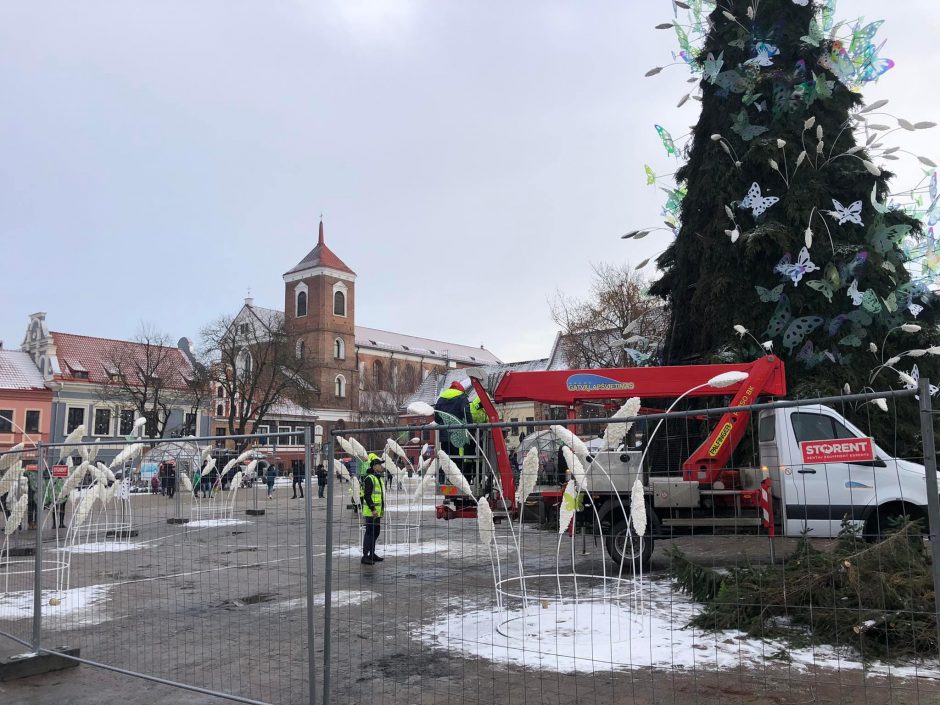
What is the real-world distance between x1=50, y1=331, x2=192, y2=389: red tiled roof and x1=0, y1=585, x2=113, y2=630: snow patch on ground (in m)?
Answer: 50.2

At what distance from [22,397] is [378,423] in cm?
3021

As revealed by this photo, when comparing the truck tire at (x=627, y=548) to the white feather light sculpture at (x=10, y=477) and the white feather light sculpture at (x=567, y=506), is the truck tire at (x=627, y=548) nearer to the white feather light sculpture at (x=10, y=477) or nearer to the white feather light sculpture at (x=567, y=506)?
the white feather light sculpture at (x=567, y=506)

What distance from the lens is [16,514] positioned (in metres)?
10.0

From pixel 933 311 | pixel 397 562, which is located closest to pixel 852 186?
pixel 933 311

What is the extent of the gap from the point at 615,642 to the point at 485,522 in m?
1.48

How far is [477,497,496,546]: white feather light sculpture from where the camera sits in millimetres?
6035

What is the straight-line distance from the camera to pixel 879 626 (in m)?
5.93

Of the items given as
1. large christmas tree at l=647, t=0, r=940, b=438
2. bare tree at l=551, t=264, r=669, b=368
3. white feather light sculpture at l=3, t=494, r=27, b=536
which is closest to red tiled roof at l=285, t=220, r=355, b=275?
bare tree at l=551, t=264, r=669, b=368

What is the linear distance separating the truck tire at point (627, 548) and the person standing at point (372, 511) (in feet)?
7.89

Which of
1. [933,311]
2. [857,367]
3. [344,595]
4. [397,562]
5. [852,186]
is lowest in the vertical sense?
[344,595]

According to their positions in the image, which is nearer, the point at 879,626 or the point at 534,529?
the point at 879,626

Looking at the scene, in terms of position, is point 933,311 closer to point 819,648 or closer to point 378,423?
point 819,648

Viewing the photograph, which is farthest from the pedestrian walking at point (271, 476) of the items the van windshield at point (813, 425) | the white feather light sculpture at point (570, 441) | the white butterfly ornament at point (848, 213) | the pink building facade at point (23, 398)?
the pink building facade at point (23, 398)

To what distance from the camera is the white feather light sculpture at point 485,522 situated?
6.04 metres
